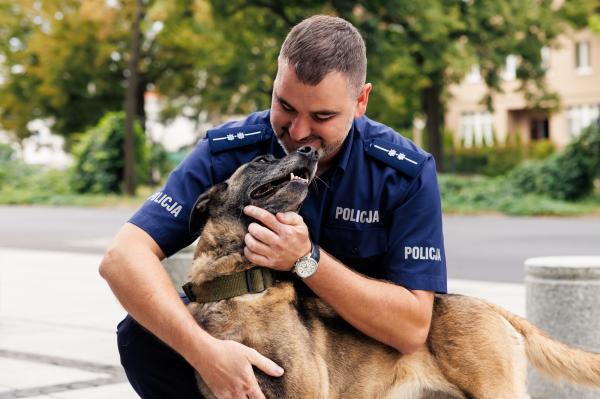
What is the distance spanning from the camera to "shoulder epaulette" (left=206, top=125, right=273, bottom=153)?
11.6 ft

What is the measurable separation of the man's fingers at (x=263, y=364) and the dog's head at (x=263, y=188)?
0.47 meters

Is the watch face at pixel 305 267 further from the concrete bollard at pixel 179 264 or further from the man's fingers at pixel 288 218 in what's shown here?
the concrete bollard at pixel 179 264

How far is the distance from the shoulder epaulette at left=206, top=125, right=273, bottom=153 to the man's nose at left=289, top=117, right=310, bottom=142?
1.38 ft

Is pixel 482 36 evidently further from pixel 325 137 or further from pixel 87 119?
pixel 325 137

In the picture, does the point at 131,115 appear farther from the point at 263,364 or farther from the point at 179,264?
the point at 263,364

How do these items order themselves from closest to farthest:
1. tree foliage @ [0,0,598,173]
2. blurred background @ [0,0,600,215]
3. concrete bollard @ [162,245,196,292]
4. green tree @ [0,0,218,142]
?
concrete bollard @ [162,245,196,292]
blurred background @ [0,0,600,215]
tree foliage @ [0,0,598,173]
green tree @ [0,0,218,142]

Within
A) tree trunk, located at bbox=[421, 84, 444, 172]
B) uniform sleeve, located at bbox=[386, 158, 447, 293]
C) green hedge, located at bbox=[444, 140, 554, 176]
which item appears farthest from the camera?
green hedge, located at bbox=[444, 140, 554, 176]

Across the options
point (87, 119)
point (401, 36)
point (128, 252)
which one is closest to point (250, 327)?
point (128, 252)

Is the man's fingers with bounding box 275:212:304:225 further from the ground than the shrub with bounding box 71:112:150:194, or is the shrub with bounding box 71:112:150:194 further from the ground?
the man's fingers with bounding box 275:212:304:225

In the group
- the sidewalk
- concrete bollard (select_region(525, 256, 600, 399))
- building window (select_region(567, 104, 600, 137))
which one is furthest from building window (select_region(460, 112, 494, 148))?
concrete bollard (select_region(525, 256, 600, 399))

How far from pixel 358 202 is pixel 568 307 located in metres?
2.26

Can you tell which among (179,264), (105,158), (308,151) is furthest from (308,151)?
(105,158)

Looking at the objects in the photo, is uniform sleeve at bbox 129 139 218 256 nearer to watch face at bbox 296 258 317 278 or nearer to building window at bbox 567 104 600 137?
watch face at bbox 296 258 317 278

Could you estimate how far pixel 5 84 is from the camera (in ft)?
137
